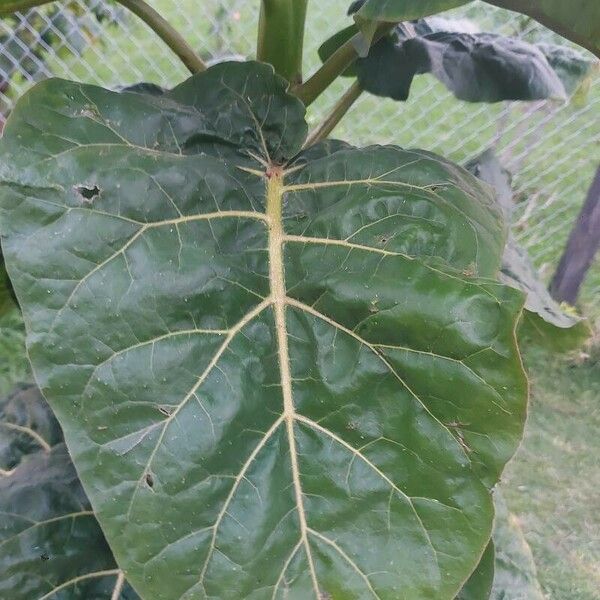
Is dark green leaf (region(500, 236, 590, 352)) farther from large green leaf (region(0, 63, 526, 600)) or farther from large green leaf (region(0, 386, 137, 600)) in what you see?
large green leaf (region(0, 386, 137, 600))

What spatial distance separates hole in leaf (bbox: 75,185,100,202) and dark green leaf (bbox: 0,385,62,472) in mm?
428

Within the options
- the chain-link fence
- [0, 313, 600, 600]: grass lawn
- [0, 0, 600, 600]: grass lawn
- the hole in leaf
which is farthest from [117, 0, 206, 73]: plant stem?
the chain-link fence

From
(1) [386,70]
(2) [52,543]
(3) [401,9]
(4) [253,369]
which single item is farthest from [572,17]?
(2) [52,543]

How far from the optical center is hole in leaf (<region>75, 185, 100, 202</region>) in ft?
1.80

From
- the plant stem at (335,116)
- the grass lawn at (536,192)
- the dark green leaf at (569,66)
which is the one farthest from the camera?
the grass lawn at (536,192)

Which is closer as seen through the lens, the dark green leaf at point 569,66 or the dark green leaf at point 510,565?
the dark green leaf at point 510,565

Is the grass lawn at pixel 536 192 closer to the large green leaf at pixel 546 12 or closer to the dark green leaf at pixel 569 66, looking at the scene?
the dark green leaf at pixel 569 66

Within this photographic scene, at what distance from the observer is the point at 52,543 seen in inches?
28.1

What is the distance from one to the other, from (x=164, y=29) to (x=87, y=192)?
14.0 inches

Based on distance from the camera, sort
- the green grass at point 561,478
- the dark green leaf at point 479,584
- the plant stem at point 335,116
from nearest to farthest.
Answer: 1. the dark green leaf at point 479,584
2. the plant stem at point 335,116
3. the green grass at point 561,478

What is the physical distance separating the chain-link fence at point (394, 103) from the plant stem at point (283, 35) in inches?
67.6

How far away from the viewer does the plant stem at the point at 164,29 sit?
800mm

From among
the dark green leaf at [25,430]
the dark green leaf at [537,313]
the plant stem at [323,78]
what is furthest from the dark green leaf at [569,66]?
the dark green leaf at [25,430]

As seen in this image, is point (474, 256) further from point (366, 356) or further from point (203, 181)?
point (203, 181)
